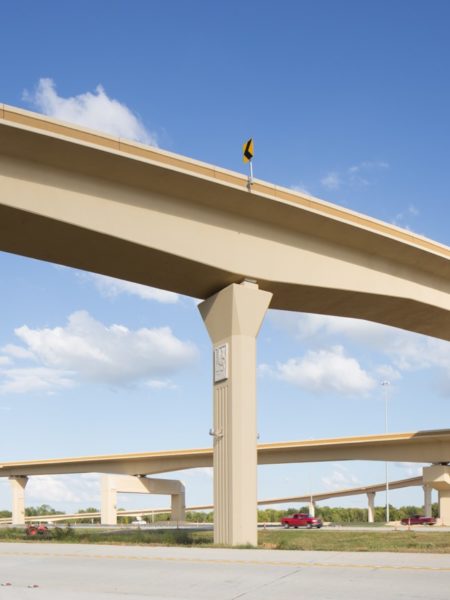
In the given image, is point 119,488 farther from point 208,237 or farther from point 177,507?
point 208,237

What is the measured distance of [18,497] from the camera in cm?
8000

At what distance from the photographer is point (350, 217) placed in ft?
89.6

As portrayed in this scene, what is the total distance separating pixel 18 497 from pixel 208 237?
6337 cm

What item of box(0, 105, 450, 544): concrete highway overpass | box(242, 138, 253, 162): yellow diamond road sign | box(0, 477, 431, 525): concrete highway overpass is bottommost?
box(0, 477, 431, 525): concrete highway overpass

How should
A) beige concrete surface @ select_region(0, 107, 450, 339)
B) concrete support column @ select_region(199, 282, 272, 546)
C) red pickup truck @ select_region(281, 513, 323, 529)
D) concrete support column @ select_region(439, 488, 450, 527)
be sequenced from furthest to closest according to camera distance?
concrete support column @ select_region(439, 488, 450, 527)
red pickup truck @ select_region(281, 513, 323, 529)
concrete support column @ select_region(199, 282, 272, 546)
beige concrete surface @ select_region(0, 107, 450, 339)

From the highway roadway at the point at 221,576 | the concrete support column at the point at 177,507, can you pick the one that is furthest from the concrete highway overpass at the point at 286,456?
the highway roadway at the point at 221,576

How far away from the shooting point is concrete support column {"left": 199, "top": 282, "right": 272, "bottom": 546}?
2384 cm

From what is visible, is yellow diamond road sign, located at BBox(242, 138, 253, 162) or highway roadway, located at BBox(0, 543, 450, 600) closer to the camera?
highway roadway, located at BBox(0, 543, 450, 600)

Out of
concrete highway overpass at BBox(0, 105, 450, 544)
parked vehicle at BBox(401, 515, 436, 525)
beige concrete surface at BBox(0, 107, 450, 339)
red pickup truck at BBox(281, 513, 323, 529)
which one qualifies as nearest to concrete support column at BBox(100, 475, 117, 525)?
red pickup truck at BBox(281, 513, 323, 529)

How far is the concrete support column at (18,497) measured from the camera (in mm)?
78750

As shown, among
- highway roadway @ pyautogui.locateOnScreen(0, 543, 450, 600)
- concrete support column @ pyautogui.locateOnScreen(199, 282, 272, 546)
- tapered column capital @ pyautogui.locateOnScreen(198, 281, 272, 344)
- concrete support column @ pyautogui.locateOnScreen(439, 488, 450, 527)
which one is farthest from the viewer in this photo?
concrete support column @ pyautogui.locateOnScreen(439, 488, 450, 527)

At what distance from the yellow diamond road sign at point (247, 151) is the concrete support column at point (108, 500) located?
53125 millimetres

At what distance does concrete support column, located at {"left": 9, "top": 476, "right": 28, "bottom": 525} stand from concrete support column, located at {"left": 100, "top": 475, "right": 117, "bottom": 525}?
1123 centimetres

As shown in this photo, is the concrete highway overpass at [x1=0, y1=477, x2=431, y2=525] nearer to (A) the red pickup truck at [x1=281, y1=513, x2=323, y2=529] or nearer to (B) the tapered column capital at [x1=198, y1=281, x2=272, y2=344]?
(A) the red pickup truck at [x1=281, y1=513, x2=323, y2=529]
